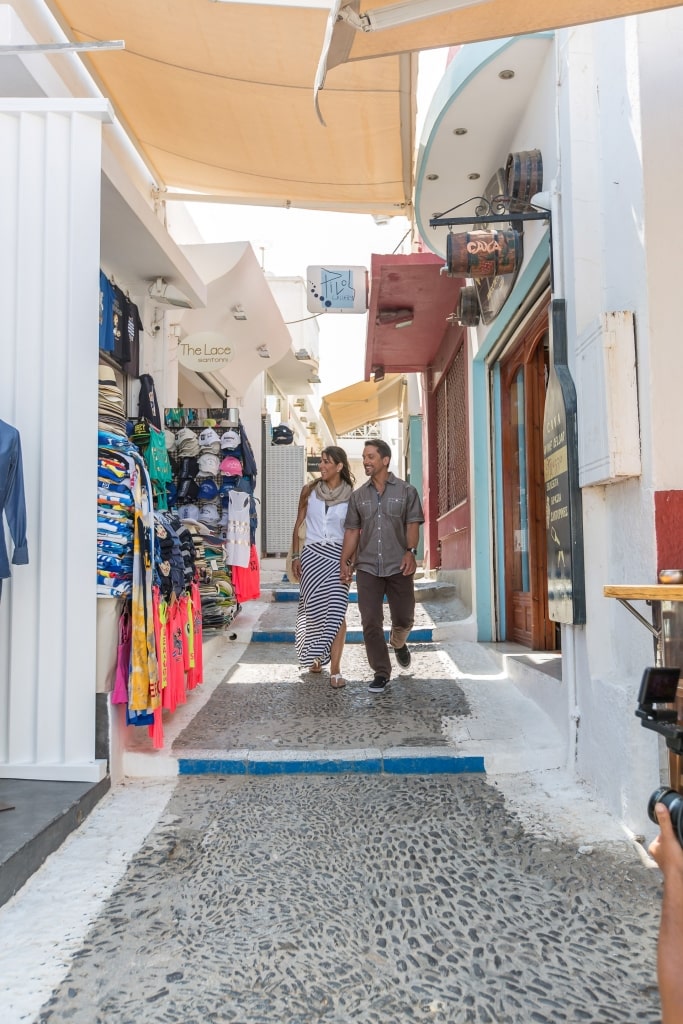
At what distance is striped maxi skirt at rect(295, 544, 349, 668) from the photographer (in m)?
5.33

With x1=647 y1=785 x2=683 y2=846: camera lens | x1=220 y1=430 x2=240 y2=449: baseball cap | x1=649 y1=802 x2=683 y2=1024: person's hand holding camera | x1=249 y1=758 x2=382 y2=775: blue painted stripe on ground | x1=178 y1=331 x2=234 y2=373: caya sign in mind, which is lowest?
x1=249 y1=758 x2=382 y2=775: blue painted stripe on ground

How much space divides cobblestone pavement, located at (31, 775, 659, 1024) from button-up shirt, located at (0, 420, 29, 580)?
1.30 meters

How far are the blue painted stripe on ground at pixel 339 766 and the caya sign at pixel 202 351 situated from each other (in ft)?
16.1

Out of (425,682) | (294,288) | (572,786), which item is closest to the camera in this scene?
(572,786)

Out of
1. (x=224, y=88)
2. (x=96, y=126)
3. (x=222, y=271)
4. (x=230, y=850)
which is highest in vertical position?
(x=224, y=88)

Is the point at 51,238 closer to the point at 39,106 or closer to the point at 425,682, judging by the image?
the point at 39,106

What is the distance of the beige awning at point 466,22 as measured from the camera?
2.47 m

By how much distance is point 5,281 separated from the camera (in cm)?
360

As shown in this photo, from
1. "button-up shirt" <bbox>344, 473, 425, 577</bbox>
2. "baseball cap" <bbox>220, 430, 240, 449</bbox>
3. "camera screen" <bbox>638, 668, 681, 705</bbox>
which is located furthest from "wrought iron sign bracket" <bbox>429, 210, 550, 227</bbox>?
"baseball cap" <bbox>220, 430, 240, 449</bbox>

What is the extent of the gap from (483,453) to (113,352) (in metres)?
3.17

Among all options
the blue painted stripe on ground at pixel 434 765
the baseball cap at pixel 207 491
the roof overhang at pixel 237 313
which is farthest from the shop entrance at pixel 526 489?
the roof overhang at pixel 237 313

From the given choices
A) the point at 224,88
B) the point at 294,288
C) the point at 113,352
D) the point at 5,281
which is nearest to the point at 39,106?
Answer: the point at 5,281

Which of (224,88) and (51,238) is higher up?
(224,88)

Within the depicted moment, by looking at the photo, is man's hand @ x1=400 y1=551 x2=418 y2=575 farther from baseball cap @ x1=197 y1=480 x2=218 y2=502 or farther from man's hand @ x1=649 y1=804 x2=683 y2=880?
man's hand @ x1=649 y1=804 x2=683 y2=880
